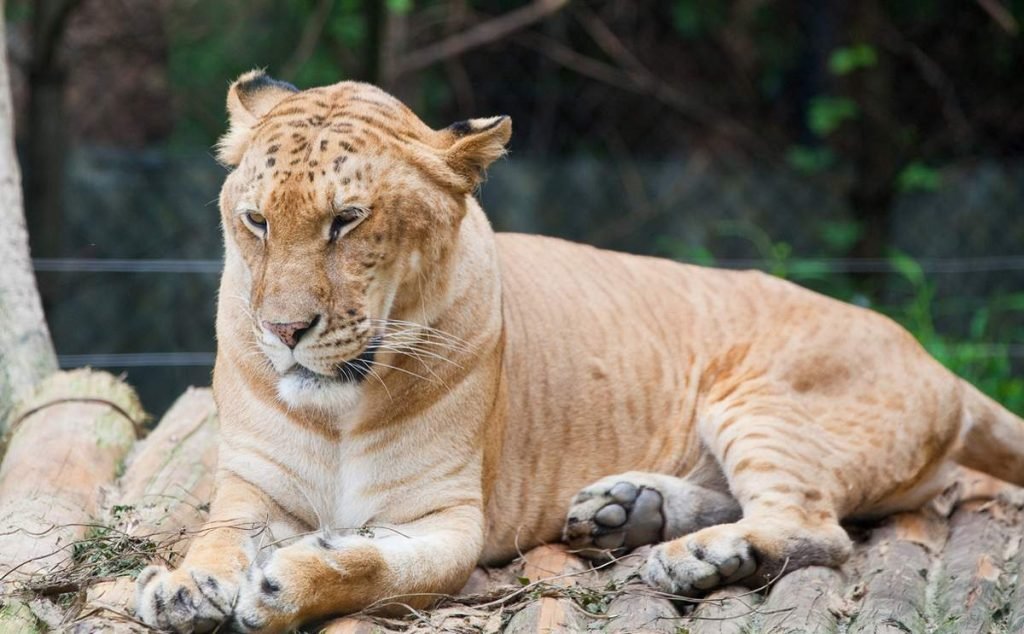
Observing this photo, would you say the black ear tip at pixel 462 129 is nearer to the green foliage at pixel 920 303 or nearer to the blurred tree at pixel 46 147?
the green foliage at pixel 920 303

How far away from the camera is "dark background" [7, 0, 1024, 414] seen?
844 centimetres

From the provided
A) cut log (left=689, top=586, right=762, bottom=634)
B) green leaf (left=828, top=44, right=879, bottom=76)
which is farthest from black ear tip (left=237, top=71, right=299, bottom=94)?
green leaf (left=828, top=44, right=879, bottom=76)

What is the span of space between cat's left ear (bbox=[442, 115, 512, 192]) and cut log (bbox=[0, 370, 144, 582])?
140 cm

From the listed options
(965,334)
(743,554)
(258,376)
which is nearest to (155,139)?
(965,334)

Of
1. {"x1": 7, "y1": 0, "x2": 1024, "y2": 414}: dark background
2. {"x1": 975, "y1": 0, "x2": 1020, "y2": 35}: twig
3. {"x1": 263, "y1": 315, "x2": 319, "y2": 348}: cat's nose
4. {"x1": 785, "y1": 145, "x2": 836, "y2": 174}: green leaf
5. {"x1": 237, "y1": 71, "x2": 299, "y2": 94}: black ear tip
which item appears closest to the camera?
{"x1": 263, "y1": 315, "x2": 319, "y2": 348}: cat's nose

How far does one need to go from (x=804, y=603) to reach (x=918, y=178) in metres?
5.35

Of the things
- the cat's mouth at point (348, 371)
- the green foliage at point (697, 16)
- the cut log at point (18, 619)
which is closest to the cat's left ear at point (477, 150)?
the cat's mouth at point (348, 371)

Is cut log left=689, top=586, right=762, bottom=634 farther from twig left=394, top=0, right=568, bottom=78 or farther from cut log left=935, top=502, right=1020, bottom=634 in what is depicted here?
twig left=394, top=0, right=568, bottom=78

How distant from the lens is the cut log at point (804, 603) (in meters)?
3.44

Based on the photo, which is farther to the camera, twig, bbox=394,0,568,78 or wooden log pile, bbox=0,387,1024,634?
twig, bbox=394,0,568,78

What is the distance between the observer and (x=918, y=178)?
27.7 feet

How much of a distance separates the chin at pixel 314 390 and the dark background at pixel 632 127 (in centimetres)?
455

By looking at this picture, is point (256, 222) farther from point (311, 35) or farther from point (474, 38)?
point (474, 38)

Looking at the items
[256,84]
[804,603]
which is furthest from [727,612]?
[256,84]
